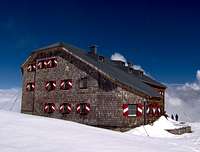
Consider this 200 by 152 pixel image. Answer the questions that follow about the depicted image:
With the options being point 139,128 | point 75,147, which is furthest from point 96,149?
point 139,128

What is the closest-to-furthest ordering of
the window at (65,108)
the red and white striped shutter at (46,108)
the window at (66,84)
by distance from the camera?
the window at (65,108)
the window at (66,84)
the red and white striped shutter at (46,108)

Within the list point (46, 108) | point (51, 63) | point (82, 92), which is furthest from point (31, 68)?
point (82, 92)

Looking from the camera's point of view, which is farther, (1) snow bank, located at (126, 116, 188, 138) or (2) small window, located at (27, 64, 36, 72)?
(2) small window, located at (27, 64, 36, 72)

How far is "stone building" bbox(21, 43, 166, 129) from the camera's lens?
82.3 ft

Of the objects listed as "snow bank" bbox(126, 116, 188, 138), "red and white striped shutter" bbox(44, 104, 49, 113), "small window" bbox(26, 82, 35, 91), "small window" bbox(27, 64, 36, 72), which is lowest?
"snow bank" bbox(126, 116, 188, 138)

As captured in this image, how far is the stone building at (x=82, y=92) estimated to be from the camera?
25.1 m

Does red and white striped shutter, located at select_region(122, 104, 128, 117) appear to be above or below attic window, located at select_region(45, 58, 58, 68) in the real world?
below

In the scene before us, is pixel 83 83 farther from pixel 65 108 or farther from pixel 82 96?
pixel 65 108

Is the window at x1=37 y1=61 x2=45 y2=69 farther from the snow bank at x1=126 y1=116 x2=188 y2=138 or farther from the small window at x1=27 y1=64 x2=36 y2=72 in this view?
the snow bank at x1=126 y1=116 x2=188 y2=138

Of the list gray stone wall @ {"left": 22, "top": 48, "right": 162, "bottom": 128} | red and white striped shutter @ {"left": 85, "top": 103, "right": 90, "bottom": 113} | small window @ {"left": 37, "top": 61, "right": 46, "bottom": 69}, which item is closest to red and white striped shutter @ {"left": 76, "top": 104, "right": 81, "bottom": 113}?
gray stone wall @ {"left": 22, "top": 48, "right": 162, "bottom": 128}

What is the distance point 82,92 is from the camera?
1073 inches

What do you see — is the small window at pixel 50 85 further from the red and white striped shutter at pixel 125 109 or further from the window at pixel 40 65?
the red and white striped shutter at pixel 125 109

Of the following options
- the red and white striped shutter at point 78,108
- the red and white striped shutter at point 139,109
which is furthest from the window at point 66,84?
the red and white striped shutter at point 139,109

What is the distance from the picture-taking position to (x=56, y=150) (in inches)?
398
